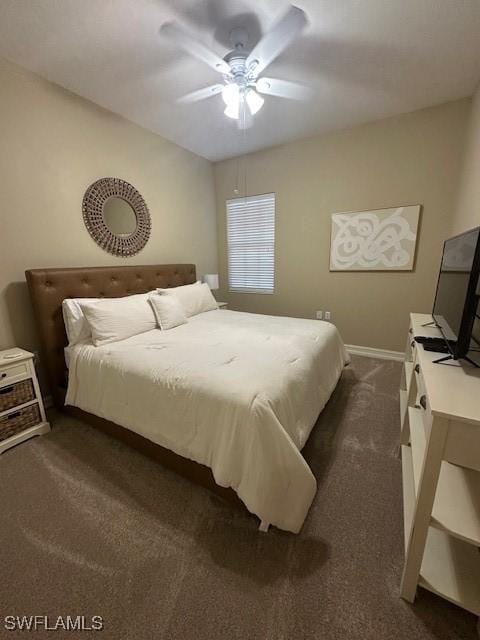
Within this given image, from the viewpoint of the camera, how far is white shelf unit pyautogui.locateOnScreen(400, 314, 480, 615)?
2.70 feet

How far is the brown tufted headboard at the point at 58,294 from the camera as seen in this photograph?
6.61 ft

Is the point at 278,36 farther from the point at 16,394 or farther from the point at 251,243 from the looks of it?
the point at 16,394

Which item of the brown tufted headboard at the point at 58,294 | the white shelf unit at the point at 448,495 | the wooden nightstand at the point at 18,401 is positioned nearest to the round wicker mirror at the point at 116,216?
the brown tufted headboard at the point at 58,294

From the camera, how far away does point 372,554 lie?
3.76 ft

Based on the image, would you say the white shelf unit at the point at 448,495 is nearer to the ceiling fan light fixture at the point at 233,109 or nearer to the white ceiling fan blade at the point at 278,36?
the white ceiling fan blade at the point at 278,36

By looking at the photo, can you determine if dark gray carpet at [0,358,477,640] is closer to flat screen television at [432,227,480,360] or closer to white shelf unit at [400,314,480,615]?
white shelf unit at [400,314,480,615]

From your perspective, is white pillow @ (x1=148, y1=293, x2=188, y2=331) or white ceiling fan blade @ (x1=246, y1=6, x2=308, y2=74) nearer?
Answer: white ceiling fan blade @ (x1=246, y1=6, x2=308, y2=74)

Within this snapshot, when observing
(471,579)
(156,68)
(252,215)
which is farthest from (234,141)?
(471,579)

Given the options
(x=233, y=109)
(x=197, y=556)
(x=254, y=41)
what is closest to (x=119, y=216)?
(x=233, y=109)

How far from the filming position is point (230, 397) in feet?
4.09

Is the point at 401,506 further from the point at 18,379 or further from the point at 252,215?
the point at 252,215

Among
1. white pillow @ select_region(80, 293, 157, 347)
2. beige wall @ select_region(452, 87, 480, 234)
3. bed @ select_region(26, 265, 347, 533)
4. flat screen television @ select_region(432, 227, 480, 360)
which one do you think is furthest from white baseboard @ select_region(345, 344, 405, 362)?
white pillow @ select_region(80, 293, 157, 347)

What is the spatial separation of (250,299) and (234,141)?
206cm

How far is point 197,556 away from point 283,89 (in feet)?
10.5
